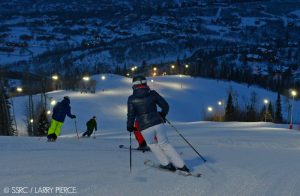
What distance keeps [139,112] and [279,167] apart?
376 centimetres

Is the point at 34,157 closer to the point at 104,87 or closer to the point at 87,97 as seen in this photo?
the point at 87,97

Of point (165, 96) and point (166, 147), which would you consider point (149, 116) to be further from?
point (165, 96)

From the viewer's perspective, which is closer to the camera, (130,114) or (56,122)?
(130,114)

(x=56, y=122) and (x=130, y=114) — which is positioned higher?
(x=130, y=114)

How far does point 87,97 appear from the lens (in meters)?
106

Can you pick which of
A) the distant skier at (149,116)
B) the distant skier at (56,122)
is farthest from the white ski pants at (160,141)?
the distant skier at (56,122)

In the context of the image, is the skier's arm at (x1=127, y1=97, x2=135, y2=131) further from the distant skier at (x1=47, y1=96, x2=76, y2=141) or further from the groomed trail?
the distant skier at (x1=47, y1=96, x2=76, y2=141)

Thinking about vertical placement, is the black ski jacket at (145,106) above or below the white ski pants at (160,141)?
above

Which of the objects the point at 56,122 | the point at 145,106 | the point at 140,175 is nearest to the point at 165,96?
the point at 56,122

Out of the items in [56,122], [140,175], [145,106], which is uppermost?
[145,106]

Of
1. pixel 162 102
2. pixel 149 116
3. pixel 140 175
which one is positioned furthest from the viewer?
pixel 162 102

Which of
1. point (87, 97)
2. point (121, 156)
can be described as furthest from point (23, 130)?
point (121, 156)

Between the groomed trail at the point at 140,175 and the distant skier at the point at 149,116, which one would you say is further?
the distant skier at the point at 149,116

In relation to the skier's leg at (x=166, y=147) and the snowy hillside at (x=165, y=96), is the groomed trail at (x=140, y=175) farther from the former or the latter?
the snowy hillside at (x=165, y=96)
